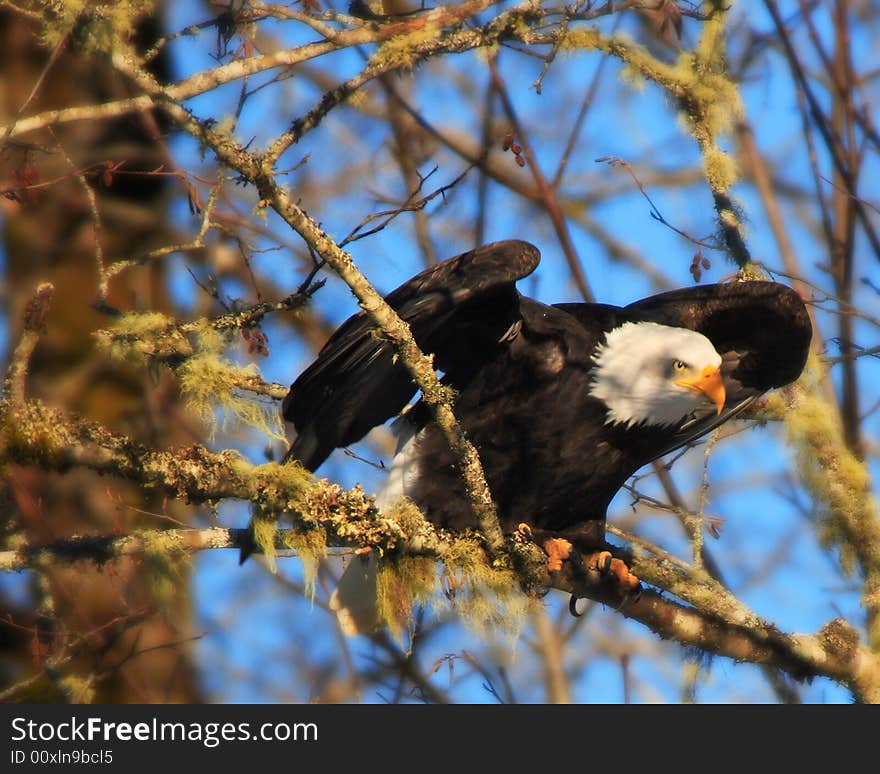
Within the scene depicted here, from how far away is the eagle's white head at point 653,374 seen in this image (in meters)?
3.71

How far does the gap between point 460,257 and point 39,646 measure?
174cm

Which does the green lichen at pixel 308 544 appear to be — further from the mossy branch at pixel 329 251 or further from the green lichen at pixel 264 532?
the mossy branch at pixel 329 251

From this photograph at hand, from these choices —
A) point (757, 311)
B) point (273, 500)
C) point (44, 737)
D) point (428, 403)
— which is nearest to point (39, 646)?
point (44, 737)

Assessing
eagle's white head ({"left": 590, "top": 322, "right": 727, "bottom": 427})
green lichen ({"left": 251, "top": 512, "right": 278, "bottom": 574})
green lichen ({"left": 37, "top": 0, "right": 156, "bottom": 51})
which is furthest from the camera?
eagle's white head ({"left": 590, "top": 322, "right": 727, "bottom": 427})

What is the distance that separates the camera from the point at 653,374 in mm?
3768

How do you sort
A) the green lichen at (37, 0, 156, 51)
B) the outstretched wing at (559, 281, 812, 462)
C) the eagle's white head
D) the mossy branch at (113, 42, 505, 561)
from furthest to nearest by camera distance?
the outstretched wing at (559, 281, 812, 462) → the eagle's white head → the green lichen at (37, 0, 156, 51) → the mossy branch at (113, 42, 505, 561)

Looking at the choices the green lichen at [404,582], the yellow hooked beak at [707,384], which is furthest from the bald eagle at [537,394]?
the green lichen at [404,582]

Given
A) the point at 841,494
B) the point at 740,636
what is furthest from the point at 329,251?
the point at 841,494

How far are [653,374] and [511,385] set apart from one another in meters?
0.50

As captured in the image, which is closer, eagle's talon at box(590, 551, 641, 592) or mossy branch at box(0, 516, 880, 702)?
mossy branch at box(0, 516, 880, 702)

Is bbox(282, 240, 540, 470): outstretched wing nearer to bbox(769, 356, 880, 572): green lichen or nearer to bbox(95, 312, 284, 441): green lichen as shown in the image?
bbox(95, 312, 284, 441): green lichen

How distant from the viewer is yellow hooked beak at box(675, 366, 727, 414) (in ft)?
12.4

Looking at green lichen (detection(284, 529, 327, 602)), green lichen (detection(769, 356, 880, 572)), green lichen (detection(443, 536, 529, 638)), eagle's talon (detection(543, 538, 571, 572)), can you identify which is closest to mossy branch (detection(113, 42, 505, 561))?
green lichen (detection(443, 536, 529, 638))

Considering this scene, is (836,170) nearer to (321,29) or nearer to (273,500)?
(321,29)
